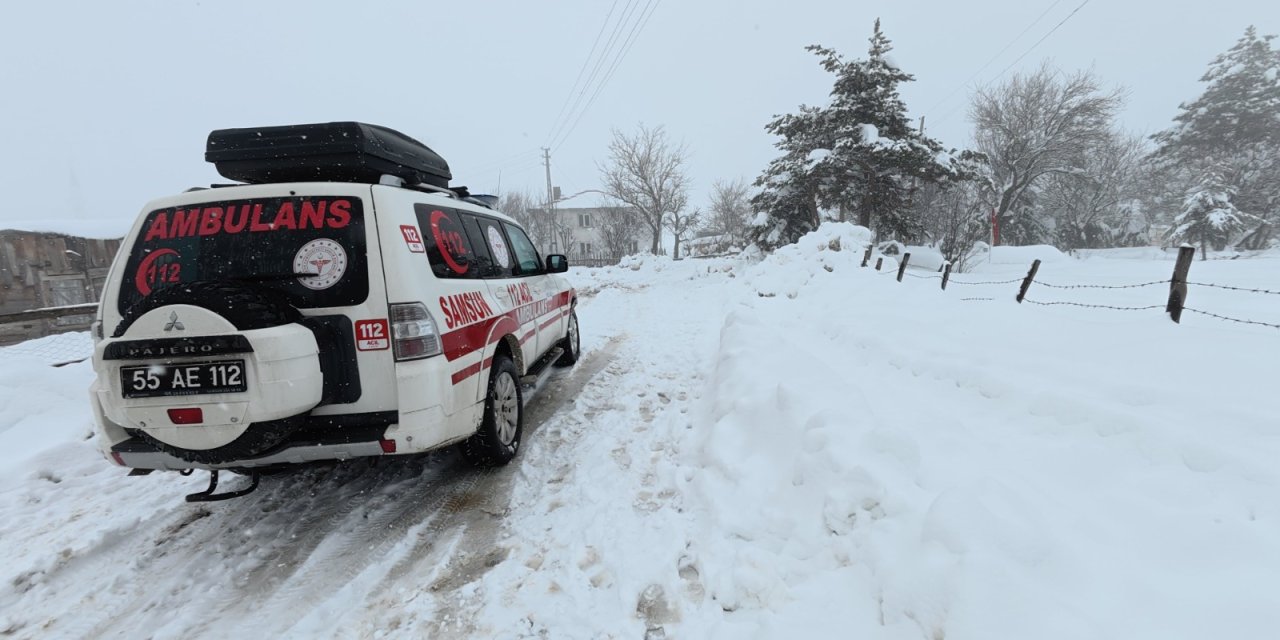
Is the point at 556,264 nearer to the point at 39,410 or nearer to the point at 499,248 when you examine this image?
the point at 499,248

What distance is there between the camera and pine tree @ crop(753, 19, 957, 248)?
54.6ft

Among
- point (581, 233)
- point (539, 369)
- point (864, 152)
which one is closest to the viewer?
point (539, 369)

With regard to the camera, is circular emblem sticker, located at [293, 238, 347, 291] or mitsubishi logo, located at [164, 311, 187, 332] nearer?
mitsubishi logo, located at [164, 311, 187, 332]

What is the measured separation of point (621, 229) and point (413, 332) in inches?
1555

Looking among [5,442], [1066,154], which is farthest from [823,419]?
[1066,154]

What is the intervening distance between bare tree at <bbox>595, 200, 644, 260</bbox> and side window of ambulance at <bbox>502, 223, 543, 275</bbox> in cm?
3430

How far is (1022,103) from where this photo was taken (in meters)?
26.5

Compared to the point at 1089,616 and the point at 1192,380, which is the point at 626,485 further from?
the point at 1192,380

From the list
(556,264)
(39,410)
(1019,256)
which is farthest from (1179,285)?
(1019,256)

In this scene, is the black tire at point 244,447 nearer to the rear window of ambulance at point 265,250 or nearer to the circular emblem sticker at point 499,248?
the rear window of ambulance at point 265,250

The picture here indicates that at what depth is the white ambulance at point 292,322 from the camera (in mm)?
2367

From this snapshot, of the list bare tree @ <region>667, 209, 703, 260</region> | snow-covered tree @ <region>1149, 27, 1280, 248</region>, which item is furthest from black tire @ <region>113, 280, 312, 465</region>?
snow-covered tree @ <region>1149, 27, 1280, 248</region>

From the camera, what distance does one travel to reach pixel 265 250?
275cm

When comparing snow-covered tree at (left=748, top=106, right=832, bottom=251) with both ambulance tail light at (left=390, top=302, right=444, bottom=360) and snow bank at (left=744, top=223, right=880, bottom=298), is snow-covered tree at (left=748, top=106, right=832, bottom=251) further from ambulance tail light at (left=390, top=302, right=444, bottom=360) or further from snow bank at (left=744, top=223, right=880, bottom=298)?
ambulance tail light at (left=390, top=302, right=444, bottom=360)
